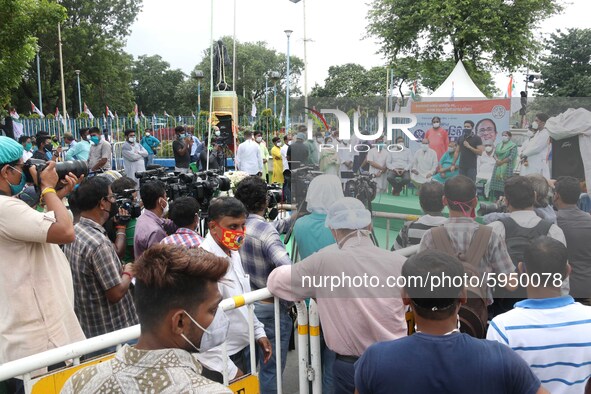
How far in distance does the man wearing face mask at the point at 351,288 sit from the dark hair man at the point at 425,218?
15cm

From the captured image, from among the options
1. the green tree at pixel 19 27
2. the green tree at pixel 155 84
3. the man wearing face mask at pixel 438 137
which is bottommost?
the man wearing face mask at pixel 438 137

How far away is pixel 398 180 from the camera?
7.00 feet

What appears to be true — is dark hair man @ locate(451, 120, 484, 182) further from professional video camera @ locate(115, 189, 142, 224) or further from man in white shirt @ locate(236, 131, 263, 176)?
man in white shirt @ locate(236, 131, 263, 176)

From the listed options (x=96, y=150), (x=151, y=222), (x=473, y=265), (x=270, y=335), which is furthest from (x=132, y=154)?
A: (x=473, y=265)

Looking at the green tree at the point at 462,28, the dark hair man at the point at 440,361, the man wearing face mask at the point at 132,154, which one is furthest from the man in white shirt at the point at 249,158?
the green tree at the point at 462,28

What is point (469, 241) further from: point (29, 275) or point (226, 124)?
point (226, 124)

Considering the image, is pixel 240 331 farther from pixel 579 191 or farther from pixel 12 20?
pixel 12 20

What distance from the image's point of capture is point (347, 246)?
2.28 metres

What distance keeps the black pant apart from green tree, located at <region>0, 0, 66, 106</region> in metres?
13.0

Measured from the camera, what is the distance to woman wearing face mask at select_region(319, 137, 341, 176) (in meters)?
2.10

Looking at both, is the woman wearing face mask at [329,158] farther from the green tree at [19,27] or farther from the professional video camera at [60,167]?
the green tree at [19,27]

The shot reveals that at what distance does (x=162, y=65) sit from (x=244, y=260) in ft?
183

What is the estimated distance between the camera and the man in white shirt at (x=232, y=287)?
2.41m

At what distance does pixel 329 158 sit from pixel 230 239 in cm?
96
